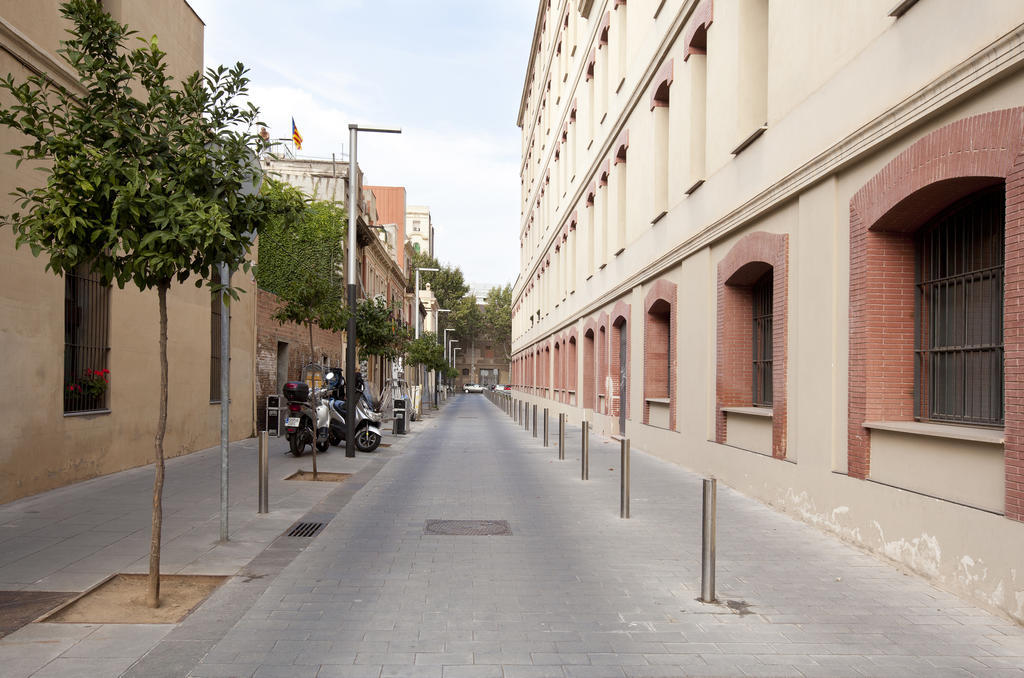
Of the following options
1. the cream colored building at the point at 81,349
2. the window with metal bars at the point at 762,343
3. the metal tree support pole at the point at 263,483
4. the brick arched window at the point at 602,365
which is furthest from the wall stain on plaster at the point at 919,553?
the brick arched window at the point at 602,365

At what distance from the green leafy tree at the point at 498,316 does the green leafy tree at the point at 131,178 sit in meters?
90.2

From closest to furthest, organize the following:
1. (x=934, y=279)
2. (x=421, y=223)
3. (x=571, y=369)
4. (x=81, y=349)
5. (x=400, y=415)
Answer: (x=934, y=279), (x=81, y=349), (x=400, y=415), (x=571, y=369), (x=421, y=223)

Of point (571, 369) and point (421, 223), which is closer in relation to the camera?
point (571, 369)

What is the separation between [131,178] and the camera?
16.4 feet

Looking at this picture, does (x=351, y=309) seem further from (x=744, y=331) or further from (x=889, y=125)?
(x=889, y=125)

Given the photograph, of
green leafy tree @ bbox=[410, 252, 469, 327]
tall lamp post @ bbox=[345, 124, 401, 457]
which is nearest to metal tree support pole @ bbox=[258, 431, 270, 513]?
tall lamp post @ bbox=[345, 124, 401, 457]

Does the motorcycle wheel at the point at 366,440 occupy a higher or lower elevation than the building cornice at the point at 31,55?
lower

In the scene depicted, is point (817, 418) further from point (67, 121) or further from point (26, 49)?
point (26, 49)

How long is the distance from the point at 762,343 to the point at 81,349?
982 cm

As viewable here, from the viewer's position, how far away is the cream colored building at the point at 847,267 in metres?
5.71

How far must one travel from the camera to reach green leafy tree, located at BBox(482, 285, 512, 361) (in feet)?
322

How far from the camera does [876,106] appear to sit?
24.0 feet

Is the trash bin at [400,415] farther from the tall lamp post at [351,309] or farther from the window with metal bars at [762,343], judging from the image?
the window with metal bars at [762,343]

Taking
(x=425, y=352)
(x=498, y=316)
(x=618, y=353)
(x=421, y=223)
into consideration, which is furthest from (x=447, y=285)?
(x=618, y=353)
